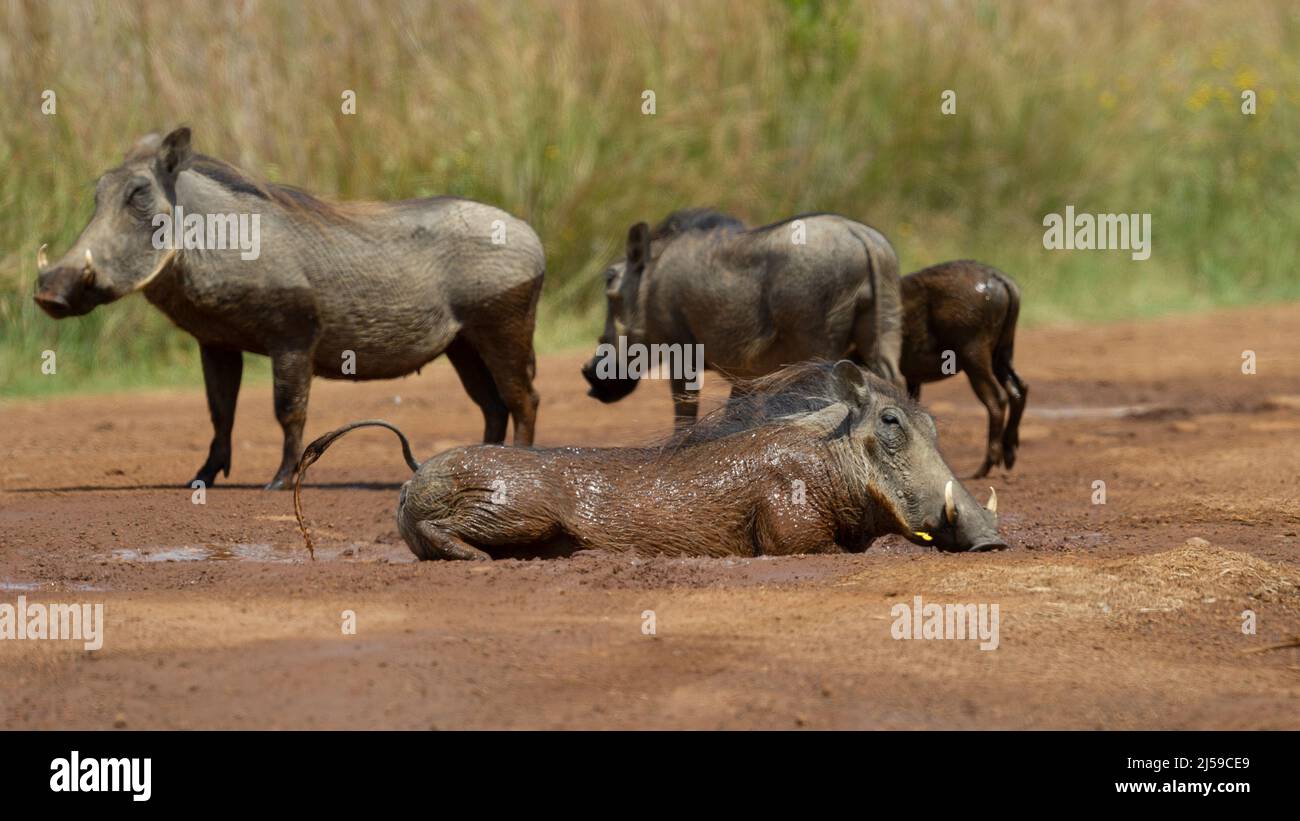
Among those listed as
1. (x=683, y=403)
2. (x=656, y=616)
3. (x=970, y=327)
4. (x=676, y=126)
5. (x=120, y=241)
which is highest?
(x=676, y=126)

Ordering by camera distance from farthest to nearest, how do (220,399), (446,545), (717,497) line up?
(220,399) < (717,497) < (446,545)

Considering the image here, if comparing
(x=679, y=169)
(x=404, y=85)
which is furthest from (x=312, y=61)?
(x=679, y=169)

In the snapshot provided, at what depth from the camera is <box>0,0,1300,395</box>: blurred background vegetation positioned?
12.1 meters

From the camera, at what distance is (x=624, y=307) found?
9.02 m

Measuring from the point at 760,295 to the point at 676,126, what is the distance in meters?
5.66

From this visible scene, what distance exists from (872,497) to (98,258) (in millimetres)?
3636

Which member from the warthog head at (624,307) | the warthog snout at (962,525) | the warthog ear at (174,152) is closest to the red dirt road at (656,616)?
the warthog snout at (962,525)

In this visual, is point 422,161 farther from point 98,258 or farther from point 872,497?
point 872,497

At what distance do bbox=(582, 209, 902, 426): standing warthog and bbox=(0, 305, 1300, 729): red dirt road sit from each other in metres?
0.93

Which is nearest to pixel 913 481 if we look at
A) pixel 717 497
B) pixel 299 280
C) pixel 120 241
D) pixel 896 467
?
pixel 896 467

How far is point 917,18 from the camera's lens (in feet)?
52.0

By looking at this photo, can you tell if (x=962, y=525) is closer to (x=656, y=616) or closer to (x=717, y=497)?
(x=717, y=497)

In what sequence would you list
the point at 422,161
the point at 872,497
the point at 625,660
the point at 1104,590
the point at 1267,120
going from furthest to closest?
the point at 1267,120 → the point at 422,161 → the point at 872,497 → the point at 1104,590 → the point at 625,660

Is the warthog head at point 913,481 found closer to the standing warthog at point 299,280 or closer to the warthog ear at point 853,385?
the warthog ear at point 853,385
